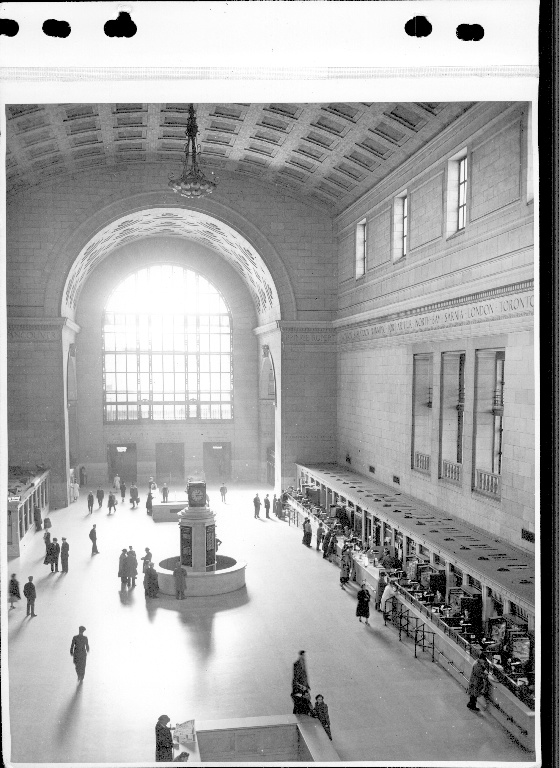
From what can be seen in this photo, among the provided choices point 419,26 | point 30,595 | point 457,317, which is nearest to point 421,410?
point 457,317

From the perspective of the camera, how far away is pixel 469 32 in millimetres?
3721

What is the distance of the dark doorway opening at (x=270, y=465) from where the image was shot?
→ 108ft

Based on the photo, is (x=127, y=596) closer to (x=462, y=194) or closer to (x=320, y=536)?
(x=320, y=536)

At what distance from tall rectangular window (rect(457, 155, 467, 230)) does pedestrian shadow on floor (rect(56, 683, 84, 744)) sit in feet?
39.5

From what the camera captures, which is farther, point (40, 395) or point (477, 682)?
point (40, 395)

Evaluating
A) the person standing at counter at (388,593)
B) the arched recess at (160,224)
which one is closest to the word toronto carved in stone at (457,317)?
the arched recess at (160,224)

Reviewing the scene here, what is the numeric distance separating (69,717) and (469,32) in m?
9.38

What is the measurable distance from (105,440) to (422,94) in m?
31.4

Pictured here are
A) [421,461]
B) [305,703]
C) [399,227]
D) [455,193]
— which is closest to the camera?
[305,703]

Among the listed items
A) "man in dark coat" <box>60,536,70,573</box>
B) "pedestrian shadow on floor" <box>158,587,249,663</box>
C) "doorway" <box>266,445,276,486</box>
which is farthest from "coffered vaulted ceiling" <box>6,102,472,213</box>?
"doorway" <box>266,445,276,486</box>

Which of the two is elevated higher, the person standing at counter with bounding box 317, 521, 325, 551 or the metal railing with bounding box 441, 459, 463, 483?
the metal railing with bounding box 441, 459, 463, 483

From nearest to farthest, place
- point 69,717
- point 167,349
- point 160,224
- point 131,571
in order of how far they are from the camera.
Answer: point 69,717 → point 131,571 → point 160,224 → point 167,349

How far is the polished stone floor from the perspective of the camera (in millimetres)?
8656

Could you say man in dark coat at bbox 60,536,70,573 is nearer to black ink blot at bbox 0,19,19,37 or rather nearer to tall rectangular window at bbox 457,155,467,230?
tall rectangular window at bbox 457,155,467,230
